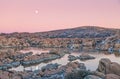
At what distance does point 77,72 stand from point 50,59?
169ft

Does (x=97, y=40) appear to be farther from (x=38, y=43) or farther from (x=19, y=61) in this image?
(x=19, y=61)

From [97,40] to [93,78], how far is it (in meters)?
83.8

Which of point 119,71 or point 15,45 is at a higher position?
point 119,71

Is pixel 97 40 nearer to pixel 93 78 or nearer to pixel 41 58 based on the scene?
pixel 41 58

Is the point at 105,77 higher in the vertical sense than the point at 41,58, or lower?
higher

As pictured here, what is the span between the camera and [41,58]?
67.5m

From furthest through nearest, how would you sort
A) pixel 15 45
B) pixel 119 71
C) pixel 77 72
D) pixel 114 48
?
pixel 15 45
pixel 114 48
pixel 119 71
pixel 77 72

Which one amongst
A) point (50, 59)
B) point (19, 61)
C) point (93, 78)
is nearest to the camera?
point (93, 78)

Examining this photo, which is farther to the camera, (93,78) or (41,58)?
(41,58)

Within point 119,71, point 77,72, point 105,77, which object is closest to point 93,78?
point 105,77

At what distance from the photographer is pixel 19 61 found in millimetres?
64188

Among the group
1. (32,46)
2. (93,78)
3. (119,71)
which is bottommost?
(32,46)

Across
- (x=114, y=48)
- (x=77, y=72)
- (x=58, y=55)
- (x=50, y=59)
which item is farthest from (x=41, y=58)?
(x=77, y=72)

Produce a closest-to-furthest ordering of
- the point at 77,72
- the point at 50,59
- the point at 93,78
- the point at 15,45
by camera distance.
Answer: the point at 93,78, the point at 77,72, the point at 50,59, the point at 15,45
